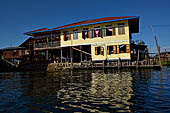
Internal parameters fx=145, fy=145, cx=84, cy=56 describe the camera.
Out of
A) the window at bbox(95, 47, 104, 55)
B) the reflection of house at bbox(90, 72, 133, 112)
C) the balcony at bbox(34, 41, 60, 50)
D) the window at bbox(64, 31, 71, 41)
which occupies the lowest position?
the reflection of house at bbox(90, 72, 133, 112)

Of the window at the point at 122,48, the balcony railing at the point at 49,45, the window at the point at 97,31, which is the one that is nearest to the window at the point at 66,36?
the balcony railing at the point at 49,45

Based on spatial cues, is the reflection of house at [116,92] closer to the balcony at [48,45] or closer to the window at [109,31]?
the window at [109,31]

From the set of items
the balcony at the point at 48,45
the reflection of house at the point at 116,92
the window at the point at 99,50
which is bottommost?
the reflection of house at the point at 116,92

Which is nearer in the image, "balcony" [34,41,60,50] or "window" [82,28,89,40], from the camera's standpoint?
"window" [82,28,89,40]

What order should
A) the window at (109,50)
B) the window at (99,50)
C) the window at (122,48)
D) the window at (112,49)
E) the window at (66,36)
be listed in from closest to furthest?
the window at (122,48) < the window at (112,49) < the window at (109,50) < the window at (99,50) < the window at (66,36)

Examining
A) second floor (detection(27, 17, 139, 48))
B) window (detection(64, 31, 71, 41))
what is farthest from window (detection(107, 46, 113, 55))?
window (detection(64, 31, 71, 41))

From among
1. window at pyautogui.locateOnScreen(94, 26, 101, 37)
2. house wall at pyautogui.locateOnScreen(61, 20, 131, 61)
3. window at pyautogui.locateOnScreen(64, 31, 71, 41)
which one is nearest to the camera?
house wall at pyautogui.locateOnScreen(61, 20, 131, 61)

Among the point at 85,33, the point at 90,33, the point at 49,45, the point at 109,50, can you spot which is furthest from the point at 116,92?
the point at 49,45

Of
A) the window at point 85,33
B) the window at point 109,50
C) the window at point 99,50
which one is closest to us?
the window at point 109,50

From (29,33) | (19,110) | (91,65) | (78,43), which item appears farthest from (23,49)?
(19,110)

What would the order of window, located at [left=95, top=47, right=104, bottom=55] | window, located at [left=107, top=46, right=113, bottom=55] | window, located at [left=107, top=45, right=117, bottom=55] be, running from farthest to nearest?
window, located at [left=95, top=47, right=104, bottom=55]
window, located at [left=107, top=46, right=113, bottom=55]
window, located at [left=107, top=45, right=117, bottom=55]

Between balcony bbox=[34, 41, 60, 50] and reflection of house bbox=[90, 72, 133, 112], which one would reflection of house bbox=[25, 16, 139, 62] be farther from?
reflection of house bbox=[90, 72, 133, 112]

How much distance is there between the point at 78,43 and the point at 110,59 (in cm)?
641

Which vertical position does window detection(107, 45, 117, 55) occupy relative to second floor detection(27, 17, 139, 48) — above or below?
below
